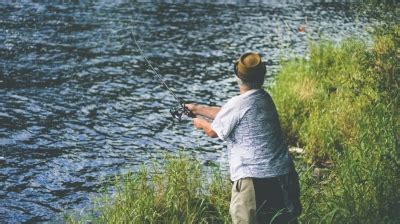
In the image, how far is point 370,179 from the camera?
6547 mm

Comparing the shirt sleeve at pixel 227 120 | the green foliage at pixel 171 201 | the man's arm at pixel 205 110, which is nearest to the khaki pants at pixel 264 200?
the shirt sleeve at pixel 227 120

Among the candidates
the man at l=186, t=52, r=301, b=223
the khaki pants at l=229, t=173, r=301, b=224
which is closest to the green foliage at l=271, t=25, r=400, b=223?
the khaki pants at l=229, t=173, r=301, b=224

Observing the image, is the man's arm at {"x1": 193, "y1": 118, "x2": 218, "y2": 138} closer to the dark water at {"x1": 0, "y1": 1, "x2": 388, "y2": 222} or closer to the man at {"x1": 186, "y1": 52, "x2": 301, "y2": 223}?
the man at {"x1": 186, "y1": 52, "x2": 301, "y2": 223}

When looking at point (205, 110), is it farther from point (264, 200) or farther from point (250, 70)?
point (264, 200)

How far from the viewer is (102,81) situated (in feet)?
52.7

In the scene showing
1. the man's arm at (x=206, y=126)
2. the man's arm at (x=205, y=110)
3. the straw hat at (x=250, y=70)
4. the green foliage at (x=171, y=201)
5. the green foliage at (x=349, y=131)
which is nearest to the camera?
the straw hat at (x=250, y=70)

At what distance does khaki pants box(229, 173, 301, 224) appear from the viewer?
5.38 meters

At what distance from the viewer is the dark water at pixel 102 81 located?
32.0 feet

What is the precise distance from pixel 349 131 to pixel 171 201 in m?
4.23

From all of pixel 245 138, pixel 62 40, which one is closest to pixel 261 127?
pixel 245 138

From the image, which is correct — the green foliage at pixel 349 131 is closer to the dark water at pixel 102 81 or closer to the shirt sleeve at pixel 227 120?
the shirt sleeve at pixel 227 120

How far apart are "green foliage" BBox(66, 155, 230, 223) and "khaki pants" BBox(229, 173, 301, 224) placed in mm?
1046

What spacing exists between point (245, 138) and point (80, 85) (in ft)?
35.7

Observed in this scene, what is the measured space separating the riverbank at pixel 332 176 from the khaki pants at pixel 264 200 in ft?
1.84
